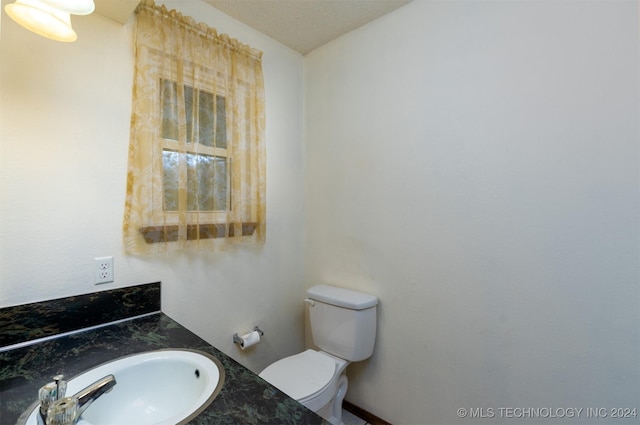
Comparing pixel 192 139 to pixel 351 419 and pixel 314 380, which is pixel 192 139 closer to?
pixel 314 380

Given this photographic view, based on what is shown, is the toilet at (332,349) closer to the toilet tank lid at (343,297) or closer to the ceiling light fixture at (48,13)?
the toilet tank lid at (343,297)

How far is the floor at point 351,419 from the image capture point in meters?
1.75

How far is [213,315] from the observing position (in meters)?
1.64

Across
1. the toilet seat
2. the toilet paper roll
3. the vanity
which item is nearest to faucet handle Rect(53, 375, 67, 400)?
the vanity

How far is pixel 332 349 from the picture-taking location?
5.71 ft

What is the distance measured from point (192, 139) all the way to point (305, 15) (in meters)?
0.98

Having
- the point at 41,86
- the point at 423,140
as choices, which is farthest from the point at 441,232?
the point at 41,86

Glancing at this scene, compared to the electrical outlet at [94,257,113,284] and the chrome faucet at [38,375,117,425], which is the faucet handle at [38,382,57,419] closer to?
the chrome faucet at [38,375,117,425]

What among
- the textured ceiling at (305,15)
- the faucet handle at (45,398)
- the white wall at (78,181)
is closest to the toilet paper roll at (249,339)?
the white wall at (78,181)

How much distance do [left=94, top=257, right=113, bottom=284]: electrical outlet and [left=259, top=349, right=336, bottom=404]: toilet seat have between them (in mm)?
878

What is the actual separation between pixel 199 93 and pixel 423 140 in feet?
3.91

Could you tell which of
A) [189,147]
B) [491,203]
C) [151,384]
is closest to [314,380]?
[151,384]

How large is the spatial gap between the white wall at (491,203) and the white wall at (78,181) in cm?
80

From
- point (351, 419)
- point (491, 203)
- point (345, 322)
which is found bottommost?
point (351, 419)
